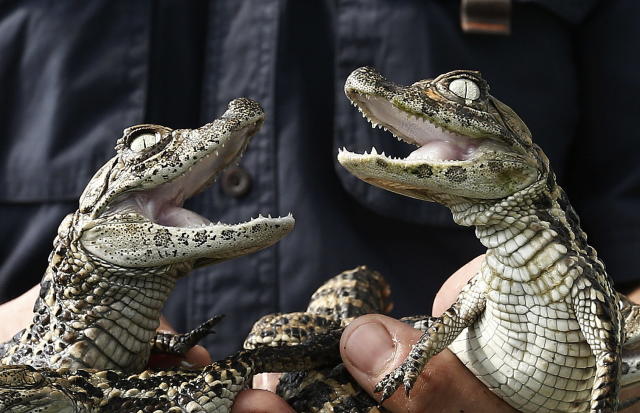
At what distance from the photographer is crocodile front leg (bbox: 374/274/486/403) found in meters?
1.66

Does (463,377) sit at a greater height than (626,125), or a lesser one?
lesser

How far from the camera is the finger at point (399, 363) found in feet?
6.00

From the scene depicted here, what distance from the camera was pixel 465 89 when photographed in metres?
1.76

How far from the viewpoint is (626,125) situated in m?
2.98

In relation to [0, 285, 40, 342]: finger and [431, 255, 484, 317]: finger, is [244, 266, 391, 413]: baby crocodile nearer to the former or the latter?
[431, 255, 484, 317]: finger

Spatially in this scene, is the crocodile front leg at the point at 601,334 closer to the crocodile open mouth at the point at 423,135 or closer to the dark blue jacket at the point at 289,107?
the crocodile open mouth at the point at 423,135

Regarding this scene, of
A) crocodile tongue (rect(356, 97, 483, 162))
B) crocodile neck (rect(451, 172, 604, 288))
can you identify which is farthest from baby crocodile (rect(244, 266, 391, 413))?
crocodile tongue (rect(356, 97, 483, 162))

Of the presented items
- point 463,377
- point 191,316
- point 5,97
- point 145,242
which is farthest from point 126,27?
point 463,377

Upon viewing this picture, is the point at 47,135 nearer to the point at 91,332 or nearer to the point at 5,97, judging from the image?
the point at 5,97

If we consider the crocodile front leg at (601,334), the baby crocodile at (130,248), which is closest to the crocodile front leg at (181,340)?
the baby crocodile at (130,248)

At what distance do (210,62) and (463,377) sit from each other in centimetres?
170

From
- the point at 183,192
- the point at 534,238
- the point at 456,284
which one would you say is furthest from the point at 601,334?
the point at 183,192

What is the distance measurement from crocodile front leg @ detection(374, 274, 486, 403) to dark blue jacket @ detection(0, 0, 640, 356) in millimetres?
1042

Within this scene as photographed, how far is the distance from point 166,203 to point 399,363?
0.73 meters
